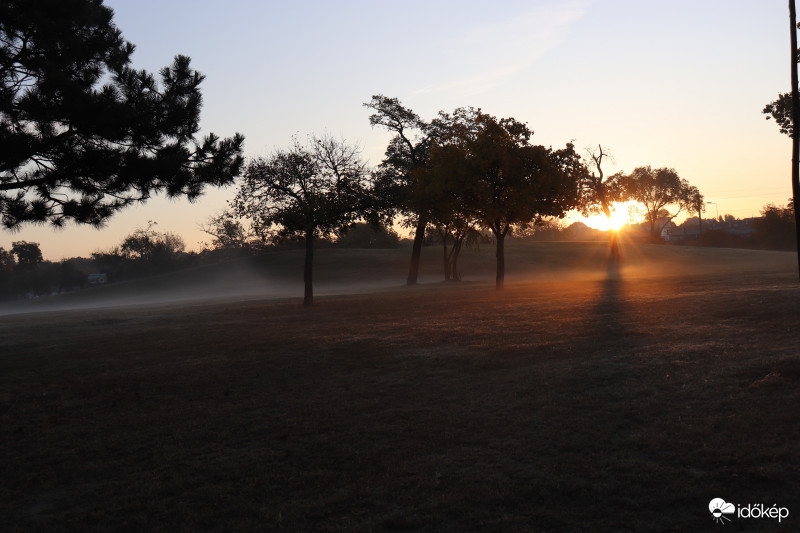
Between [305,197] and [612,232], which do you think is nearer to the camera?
[305,197]

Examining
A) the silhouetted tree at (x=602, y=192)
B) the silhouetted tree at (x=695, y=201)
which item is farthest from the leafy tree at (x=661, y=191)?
the silhouetted tree at (x=602, y=192)

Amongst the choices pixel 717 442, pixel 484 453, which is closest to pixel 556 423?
pixel 484 453

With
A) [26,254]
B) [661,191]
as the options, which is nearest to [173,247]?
[26,254]

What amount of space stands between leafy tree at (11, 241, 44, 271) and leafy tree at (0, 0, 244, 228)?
12309 cm

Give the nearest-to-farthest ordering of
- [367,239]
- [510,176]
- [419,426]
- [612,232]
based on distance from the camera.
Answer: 1. [419,426]
2. [510,176]
3. [612,232]
4. [367,239]

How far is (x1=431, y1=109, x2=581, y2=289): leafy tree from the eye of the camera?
31.7m

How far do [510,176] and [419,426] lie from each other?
2476cm

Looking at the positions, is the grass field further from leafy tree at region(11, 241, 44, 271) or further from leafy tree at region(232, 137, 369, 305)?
leafy tree at region(11, 241, 44, 271)

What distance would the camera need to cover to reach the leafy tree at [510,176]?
3167 centimetres

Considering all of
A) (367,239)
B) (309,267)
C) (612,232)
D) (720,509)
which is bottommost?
(720,509)

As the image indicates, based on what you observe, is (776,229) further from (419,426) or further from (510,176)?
(419,426)

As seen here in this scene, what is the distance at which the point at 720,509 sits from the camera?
5.59 meters

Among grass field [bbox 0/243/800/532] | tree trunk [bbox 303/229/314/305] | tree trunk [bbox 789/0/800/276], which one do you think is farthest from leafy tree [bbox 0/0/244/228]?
tree trunk [bbox 789/0/800/276]

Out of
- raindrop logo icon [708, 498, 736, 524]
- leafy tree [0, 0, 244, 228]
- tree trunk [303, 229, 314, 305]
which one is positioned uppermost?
leafy tree [0, 0, 244, 228]
